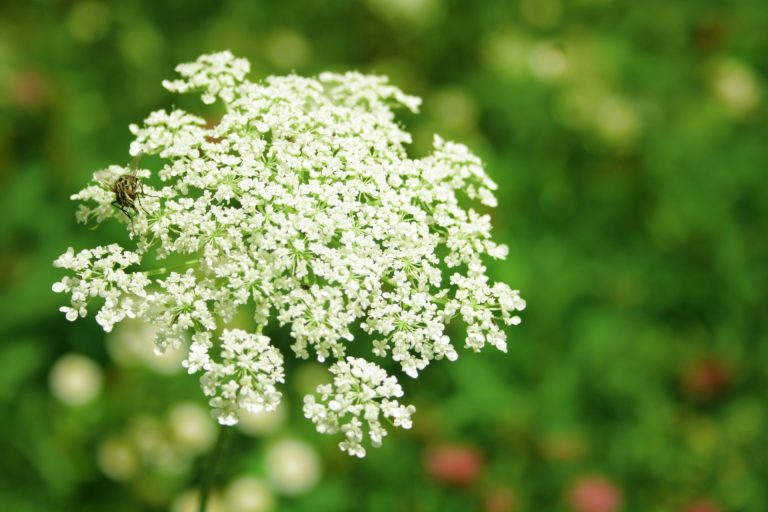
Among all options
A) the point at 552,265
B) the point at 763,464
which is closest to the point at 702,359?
the point at 763,464

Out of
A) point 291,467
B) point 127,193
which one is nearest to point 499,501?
point 291,467

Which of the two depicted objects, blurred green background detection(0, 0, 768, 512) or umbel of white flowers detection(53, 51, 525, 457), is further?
blurred green background detection(0, 0, 768, 512)

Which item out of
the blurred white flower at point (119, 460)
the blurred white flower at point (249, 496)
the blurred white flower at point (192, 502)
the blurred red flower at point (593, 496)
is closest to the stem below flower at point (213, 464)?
the blurred white flower at point (192, 502)

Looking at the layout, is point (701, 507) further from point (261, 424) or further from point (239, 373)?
point (239, 373)

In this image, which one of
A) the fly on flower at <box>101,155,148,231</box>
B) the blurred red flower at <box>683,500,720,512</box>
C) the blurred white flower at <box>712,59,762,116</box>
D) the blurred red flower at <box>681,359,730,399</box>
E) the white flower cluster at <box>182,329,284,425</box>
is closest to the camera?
the white flower cluster at <box>182,329,284,425</box>

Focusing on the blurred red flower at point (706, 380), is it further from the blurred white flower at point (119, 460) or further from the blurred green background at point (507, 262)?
the blurred white flower at point (119, 460)

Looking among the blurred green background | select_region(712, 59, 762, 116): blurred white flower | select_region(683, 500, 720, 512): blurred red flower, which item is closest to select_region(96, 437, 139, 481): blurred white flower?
the blurred green background

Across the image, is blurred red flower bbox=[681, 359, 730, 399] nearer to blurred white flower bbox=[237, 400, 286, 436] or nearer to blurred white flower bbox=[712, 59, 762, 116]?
blurred white flower bbox=[712, 59, 762, 116]
